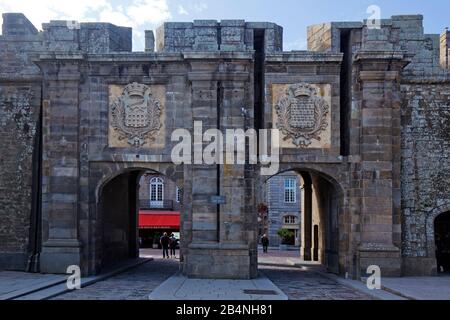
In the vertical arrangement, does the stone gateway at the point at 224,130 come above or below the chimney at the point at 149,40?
below

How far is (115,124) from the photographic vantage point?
16.7 metres

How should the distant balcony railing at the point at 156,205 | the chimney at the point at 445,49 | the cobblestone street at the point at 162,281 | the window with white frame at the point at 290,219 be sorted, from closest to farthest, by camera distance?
the cobblestone street at the point at 162,281 < the chimney at the point at 445,49 < the distant balcony railing at the point at 156,205 < the window with white frame at the point at 290,219

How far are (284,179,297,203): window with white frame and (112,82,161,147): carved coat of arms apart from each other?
2361cm

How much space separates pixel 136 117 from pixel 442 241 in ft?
30.7

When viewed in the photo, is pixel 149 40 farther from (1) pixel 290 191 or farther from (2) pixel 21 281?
(1) pixel 290 191

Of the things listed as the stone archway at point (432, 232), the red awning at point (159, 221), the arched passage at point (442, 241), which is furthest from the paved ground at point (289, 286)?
the red awning at point (159, 221)

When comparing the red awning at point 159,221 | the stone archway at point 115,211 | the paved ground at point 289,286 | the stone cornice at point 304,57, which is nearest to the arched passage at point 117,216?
the stone archway at point 115,211

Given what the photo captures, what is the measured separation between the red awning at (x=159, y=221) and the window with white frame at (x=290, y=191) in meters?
8.02

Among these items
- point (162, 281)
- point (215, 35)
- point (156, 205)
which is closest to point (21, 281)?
point (162, 281)

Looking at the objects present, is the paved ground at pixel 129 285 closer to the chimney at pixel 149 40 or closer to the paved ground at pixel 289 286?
the paved ground at pixel 289 286

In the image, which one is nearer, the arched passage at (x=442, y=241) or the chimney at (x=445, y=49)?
the chimney at (x=445, y=49)

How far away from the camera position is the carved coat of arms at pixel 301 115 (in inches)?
655

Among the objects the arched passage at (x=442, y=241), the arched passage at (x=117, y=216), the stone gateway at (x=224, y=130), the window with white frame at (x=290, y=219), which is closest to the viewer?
the stone gateway at (x=224, y=130)

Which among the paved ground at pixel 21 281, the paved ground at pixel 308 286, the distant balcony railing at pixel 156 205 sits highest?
the distant balcony railing at pixel 156 205
